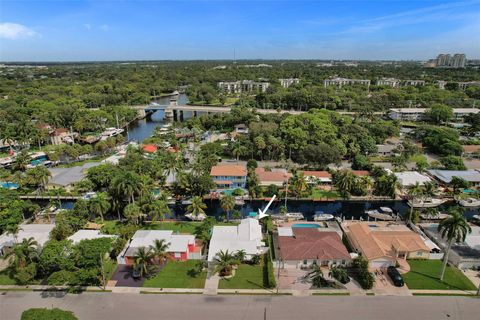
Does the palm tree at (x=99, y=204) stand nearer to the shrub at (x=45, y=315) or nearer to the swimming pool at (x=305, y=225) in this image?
the shrub at (x=45, y=315)

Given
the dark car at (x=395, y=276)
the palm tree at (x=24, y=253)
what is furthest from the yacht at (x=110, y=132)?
the dark car at (x=395, y=276)

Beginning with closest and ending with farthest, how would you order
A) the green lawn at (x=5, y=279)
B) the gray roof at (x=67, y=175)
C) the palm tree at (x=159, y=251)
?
the green lawn at (x=5, y=279), the palm tree at (x=159, y=251), the gray roof at (x=67, y=175)

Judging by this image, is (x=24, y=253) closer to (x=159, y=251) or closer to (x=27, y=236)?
(x=27, y=236)

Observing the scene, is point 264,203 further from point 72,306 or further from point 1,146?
point 1,146

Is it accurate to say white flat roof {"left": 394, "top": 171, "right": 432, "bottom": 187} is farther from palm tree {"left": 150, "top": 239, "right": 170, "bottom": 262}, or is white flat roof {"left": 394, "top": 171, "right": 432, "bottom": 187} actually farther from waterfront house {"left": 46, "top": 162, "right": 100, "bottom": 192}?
waterfront house {"left": 46, "top": 162, "right": 100, "bottom": 192}

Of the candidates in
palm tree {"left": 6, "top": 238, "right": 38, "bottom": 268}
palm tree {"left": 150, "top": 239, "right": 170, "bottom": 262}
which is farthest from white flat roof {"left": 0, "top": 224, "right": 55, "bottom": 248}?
palm tree {"left": 150, "top": 239, "right": 170, "bottom": 262}
